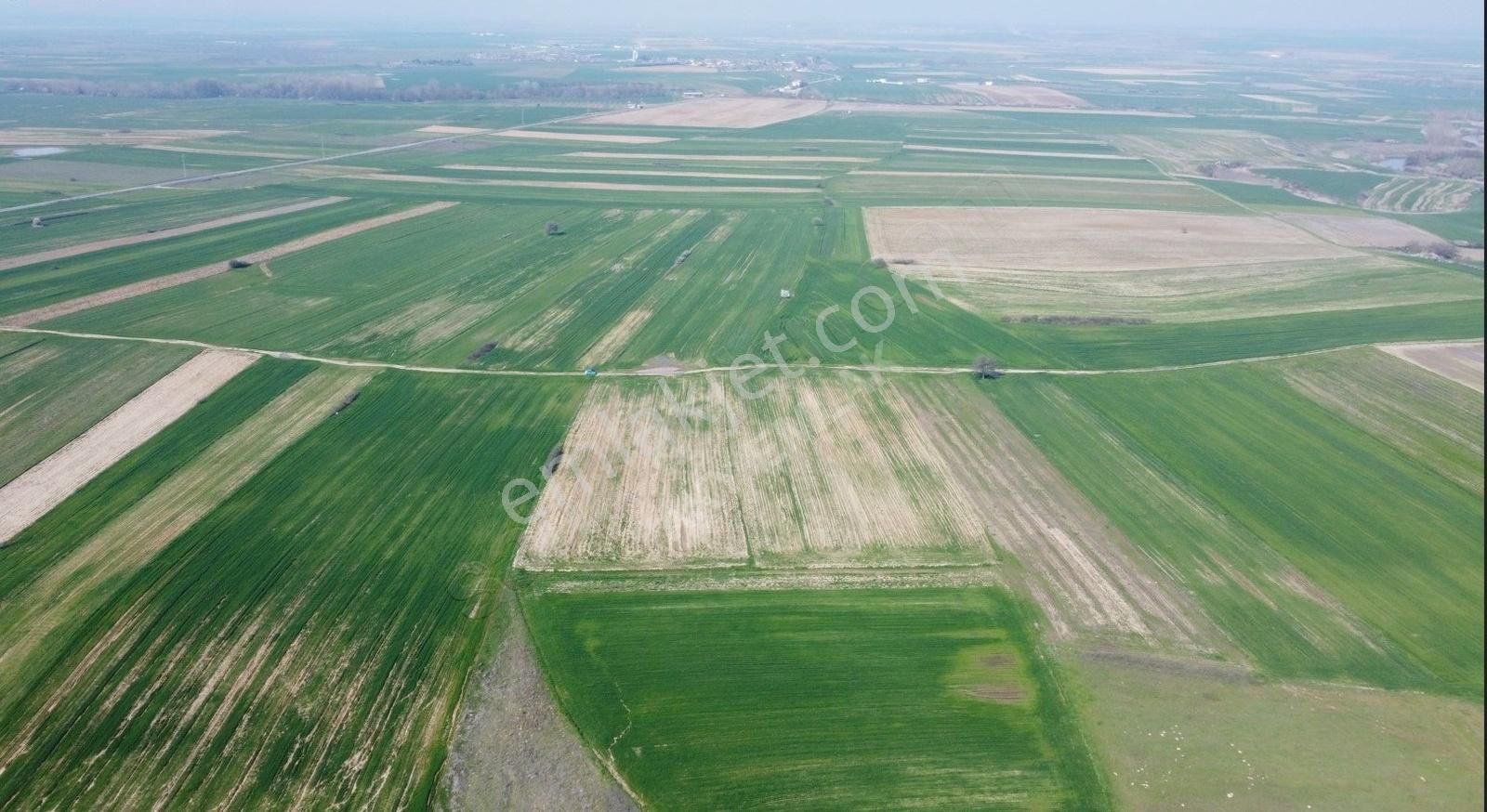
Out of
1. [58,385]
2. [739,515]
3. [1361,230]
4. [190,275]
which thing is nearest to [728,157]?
[190,275]

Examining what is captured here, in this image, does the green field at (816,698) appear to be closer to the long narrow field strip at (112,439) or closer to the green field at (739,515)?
the green field at (739,515)

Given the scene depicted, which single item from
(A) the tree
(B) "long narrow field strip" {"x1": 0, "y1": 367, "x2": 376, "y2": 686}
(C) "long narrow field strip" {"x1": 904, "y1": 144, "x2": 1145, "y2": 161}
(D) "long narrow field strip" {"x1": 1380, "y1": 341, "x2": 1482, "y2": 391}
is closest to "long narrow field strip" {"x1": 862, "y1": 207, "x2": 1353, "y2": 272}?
(D) "long narrow field strip" {"x1": 1380, "y1": 341, "x2": 1482, "y2": 391}

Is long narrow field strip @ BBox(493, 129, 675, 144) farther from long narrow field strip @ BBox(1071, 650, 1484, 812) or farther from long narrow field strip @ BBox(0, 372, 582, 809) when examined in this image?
long narrow field strip @ BBox(1071, 650, 1484, 812)

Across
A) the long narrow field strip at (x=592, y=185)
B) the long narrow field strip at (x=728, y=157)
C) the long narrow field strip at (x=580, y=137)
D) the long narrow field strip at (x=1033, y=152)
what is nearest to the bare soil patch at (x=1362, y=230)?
the long narrow field strip at (x=1033, y=152)

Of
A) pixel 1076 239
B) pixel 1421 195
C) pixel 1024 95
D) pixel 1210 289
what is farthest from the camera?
pixel 1024 95

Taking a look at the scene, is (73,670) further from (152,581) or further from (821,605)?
(821,605)

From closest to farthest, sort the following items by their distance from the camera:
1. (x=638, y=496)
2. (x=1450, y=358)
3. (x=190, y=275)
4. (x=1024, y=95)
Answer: (x=638, y=496) < (x=1450, y=358) < (x=190, y=275) < (x=1024, y=95)

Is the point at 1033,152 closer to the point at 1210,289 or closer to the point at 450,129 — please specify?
the point at 1210,289
